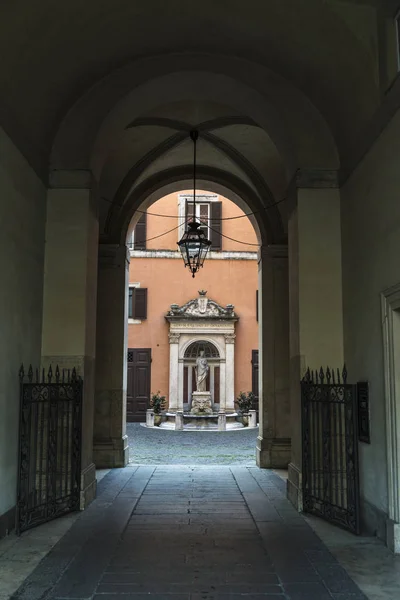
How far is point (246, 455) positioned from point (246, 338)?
31.9ft

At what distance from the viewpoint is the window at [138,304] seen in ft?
71.6

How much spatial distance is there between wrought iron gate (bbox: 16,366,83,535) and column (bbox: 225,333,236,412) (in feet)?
48.0

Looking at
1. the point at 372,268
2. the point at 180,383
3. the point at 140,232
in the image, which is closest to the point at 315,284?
the point at 372,268

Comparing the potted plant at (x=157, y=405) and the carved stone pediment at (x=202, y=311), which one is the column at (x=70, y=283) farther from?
the carved stone pediment at (x=202, y=311)

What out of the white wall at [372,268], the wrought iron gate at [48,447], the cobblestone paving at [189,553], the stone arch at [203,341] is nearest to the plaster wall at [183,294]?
the stone arch at [203,341]

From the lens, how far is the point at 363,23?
5602mm

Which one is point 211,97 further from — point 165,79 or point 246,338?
point 246,338

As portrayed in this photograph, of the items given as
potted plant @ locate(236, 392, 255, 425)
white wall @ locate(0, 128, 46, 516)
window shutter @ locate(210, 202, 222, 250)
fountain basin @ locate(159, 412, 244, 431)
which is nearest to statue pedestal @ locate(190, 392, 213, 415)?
fountain basin @ locate(159, 412, 244, 431)

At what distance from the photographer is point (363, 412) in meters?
5.86

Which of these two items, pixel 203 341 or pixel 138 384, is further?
pixel 203 341

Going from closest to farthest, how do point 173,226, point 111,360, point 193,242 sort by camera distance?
point 193,242
point 111,360
point 173,226

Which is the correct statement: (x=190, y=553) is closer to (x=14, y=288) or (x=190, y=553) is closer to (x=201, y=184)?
(x=14, y=288)

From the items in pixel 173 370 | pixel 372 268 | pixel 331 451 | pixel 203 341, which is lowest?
pixel 331 451

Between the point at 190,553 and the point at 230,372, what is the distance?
16.3 metres
